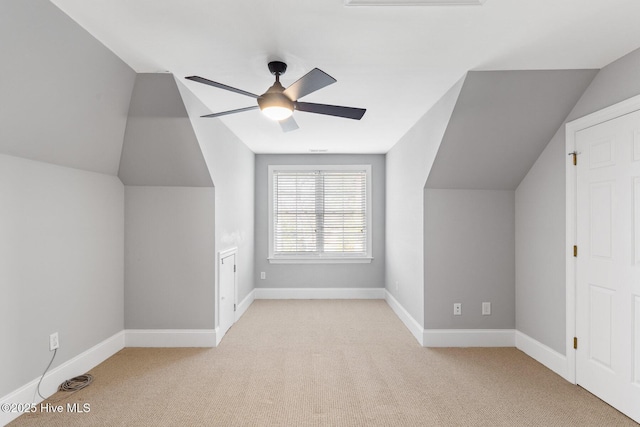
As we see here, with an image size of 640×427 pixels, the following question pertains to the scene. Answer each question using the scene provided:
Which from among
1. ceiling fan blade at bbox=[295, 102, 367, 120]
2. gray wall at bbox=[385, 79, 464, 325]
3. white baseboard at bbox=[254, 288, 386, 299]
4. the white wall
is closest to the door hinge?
gray wall at bbox=[385, 79, 464, 325]

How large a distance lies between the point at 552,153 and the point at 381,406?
2625mm

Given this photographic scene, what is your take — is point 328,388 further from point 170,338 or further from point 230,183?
point 230,183

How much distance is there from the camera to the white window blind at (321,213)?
19.4 feet

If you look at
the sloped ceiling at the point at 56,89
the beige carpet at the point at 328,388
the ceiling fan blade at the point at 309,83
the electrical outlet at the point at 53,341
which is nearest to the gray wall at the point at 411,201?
the beige carpet at the point at 328,388

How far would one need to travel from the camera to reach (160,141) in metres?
3.28

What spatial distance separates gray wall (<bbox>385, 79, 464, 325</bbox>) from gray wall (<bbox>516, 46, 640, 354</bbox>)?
0.99 m

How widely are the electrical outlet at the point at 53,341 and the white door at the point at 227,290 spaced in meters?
1.45

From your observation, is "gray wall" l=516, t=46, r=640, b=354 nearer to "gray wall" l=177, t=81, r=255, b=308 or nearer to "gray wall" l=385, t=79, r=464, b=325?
"gray wall" l=385, t=79, r=464, b=325

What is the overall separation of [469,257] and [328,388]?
6.58ft

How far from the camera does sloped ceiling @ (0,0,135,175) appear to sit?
183cm

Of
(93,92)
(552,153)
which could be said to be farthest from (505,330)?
(93,92)

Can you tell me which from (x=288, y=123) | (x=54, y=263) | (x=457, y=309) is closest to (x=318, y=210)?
(x=457, y=309)

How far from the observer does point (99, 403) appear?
2.55m

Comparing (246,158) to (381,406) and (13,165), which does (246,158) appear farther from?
(381,406)
